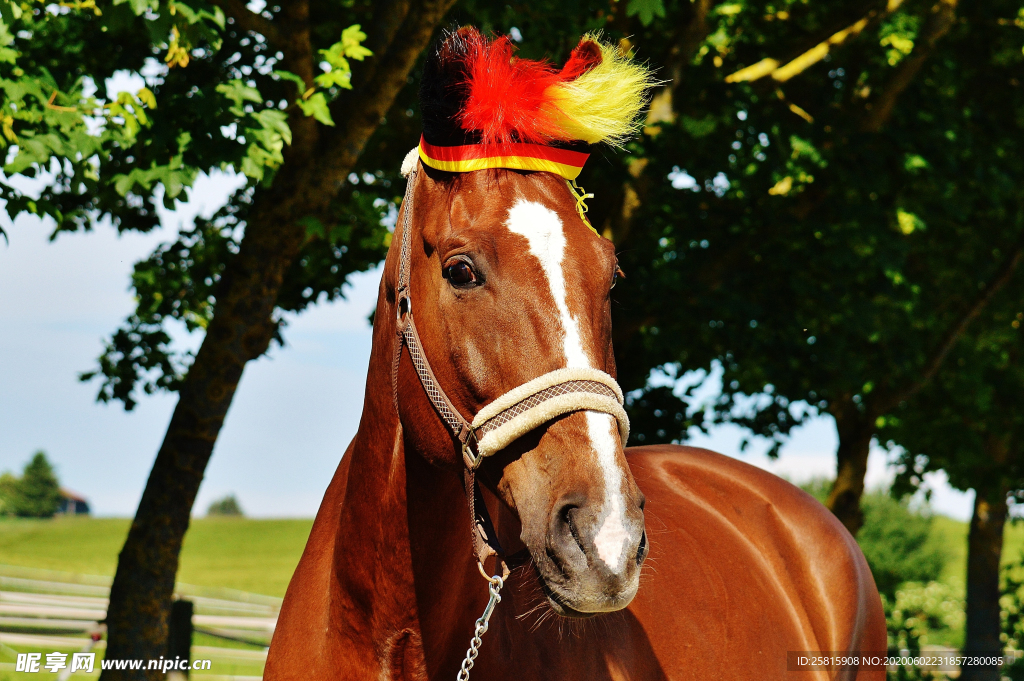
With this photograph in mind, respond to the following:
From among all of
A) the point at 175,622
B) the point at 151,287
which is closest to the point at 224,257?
the point at 151,287

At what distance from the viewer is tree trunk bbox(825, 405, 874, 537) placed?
10.5m

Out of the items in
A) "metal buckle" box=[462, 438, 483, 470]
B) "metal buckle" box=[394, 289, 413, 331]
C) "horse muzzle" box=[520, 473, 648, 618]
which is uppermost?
"metal buckle" box=[394, 289, 413, 331]

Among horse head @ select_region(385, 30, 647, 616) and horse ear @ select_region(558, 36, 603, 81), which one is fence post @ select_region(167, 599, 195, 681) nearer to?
horse head @ select_region(385, 30, 647, 616)

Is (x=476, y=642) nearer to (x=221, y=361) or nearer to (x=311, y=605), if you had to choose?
(x=311, y=605)

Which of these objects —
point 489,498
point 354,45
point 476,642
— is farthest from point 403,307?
point 354,45

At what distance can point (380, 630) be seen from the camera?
205cm

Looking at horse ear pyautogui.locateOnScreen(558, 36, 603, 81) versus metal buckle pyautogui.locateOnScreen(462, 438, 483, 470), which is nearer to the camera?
metal buckle pyautogui.locateOnScreen(462, 438, 483, 470)

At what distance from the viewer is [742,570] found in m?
3.35

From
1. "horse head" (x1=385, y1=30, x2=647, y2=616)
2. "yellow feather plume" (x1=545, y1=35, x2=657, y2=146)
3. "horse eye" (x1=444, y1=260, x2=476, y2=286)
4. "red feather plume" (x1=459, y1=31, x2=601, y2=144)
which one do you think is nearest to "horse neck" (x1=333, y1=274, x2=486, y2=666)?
"horse head" (x1=385, y1=30, x2=647, y2=616)

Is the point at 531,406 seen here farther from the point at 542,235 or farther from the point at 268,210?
the point at 268,210

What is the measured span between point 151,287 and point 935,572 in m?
32.2

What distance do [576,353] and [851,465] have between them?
401 inches

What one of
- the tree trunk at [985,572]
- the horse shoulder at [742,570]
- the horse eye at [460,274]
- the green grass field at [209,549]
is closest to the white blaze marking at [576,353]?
the horse eye at [460,274]

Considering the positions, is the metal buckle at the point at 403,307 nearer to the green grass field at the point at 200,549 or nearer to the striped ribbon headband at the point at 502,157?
A: the striped ribbon headband at the point at 502,157
